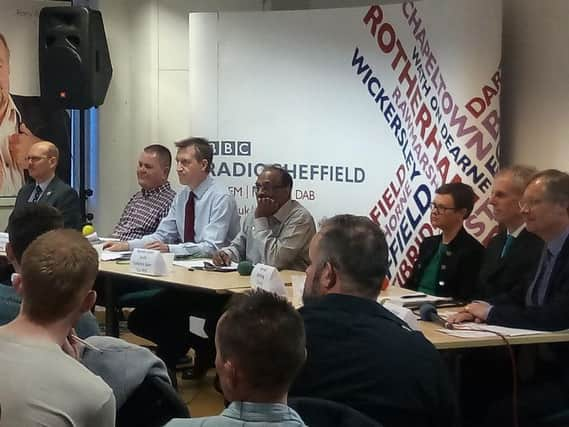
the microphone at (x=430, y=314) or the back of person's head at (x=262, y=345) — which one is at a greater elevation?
the back of person's head at (x=262, y=345)

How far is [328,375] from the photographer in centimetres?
221

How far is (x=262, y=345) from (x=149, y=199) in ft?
14.2

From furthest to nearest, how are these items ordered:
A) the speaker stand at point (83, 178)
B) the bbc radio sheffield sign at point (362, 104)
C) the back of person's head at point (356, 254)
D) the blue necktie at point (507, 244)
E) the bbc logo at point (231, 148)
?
the speaker stand at point (83, 178)
the bbc logo at point (231, 148)
the bbc radio sheffield sign at point (362, 104)
the blue necktie at point (507, 244)
the back of person's head at point (356, 254)

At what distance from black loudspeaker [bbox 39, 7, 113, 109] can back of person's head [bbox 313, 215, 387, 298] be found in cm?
432

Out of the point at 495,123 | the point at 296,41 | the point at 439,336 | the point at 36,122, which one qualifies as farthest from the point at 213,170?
the point at 439,336

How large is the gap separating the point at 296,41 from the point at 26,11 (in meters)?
2.14

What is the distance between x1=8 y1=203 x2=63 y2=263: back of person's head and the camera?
290 centimetres

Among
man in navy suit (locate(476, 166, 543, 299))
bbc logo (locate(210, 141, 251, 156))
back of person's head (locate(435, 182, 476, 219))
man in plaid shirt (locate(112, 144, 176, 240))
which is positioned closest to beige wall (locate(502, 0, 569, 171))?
back of person's head (locate(435, 182, 476, 219))

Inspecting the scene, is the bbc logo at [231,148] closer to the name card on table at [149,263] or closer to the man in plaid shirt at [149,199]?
the man in plaid shirt at [149,199]

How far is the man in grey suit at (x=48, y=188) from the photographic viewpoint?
579cm

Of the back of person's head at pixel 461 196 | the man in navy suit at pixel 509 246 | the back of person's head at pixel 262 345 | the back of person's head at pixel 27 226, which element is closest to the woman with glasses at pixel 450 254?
the back of person's head at pixel 461 196

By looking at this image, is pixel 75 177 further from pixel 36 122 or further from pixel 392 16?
pixel 392 16

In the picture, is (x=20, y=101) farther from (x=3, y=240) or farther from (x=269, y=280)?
(x=269, y=280)

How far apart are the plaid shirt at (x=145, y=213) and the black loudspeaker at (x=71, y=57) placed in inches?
41.4
